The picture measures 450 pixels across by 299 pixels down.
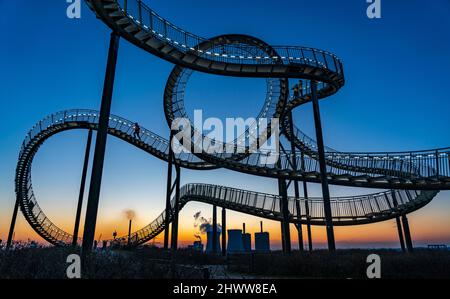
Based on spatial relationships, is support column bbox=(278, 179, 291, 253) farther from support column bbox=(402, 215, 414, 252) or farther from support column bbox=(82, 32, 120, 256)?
support column bbox=(82, 32, 120, 256)

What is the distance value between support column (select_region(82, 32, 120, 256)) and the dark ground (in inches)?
37.0

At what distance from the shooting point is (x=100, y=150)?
31.9 feet

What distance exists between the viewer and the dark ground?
239 inches

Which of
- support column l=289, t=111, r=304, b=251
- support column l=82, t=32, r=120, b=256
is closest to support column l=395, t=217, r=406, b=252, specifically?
support column l=289, t=111, r=304, b=251

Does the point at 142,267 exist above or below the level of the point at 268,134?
below

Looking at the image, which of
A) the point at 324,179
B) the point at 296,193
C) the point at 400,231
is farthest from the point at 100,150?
the point at 400,231

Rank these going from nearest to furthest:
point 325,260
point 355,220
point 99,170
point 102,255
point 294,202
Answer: point 102,255 → point 99,170 → point 325,260 → point 355,220 → point 294,202

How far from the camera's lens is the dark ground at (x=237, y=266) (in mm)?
6070

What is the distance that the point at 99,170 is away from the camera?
954 centimetres
